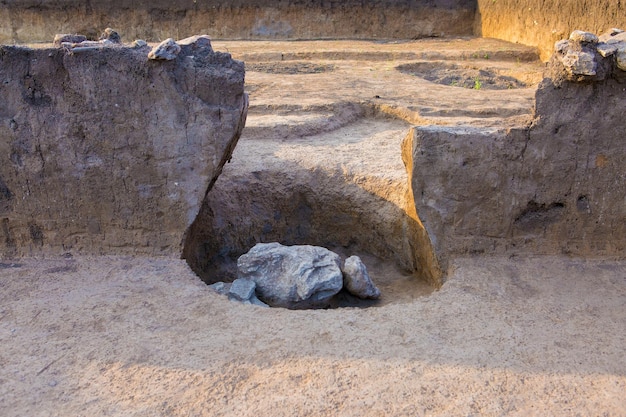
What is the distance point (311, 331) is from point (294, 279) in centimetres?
63

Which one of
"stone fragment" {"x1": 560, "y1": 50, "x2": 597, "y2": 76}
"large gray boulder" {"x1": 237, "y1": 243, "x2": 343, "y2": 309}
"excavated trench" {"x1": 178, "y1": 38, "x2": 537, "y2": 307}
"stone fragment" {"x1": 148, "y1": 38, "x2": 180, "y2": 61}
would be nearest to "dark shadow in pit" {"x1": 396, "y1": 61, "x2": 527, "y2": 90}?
"excavated trench" {"x1": 178, "y1": 38, "x2": 537, "y2": 307}

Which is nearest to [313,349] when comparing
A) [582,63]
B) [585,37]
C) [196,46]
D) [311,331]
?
[311,331]

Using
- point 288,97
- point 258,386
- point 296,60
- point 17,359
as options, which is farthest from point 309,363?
point 296,60

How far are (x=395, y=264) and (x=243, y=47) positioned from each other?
247 inches

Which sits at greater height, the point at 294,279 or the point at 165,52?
the point at 165,52

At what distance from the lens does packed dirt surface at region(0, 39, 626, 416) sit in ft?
6.83

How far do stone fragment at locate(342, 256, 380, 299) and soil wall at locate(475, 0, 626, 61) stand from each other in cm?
444

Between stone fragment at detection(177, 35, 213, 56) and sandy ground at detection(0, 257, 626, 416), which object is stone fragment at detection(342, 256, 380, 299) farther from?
stone fragment at detection(177, 35, 213, 56)

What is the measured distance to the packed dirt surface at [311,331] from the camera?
2.08 m

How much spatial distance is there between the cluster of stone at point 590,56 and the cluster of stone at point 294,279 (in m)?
1.38

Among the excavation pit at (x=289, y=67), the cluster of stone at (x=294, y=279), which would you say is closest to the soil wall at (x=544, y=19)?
the excavation pit at (x=289, y=67)

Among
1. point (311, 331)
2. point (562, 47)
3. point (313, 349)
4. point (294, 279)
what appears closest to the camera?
point (313, 349)

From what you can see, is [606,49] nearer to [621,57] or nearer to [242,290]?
[621,57]

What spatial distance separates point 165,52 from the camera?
9.62 feet
